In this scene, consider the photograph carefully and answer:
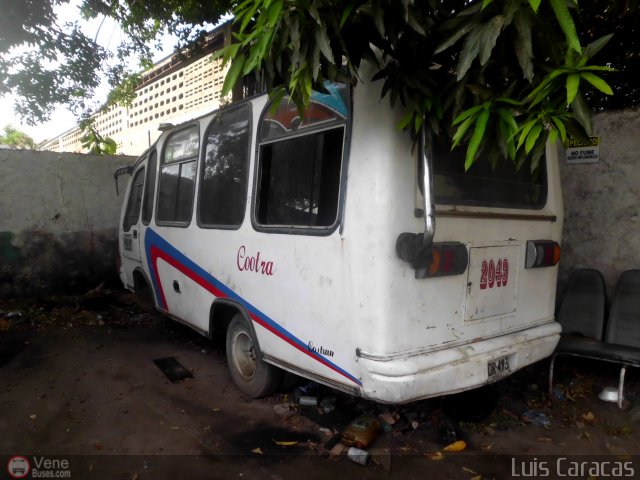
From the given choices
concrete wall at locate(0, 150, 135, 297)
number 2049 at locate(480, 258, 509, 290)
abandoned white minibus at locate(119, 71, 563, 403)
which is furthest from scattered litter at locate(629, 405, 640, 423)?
concrete wall at locate(0, 150, 135, 297)

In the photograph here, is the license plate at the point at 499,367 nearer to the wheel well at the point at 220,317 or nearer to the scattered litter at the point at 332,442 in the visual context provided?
the scattered litter at the point at 332,442

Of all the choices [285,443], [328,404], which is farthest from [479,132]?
[328,404]

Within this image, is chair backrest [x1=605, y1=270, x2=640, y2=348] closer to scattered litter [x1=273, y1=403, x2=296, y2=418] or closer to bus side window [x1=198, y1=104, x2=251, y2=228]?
scattered litter [x1=273, y1=403, x2=296, y2=418]

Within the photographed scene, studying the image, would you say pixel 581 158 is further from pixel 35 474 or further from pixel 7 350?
pixel 7 350

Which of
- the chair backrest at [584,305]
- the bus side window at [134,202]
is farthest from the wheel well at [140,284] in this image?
the chair backrest at [584,305]

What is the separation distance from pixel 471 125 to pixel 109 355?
4.38 metres

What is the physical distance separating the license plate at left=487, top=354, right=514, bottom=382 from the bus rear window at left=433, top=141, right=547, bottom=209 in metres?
0.99

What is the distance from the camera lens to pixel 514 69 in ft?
6.44

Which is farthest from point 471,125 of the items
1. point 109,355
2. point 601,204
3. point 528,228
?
point 109,355

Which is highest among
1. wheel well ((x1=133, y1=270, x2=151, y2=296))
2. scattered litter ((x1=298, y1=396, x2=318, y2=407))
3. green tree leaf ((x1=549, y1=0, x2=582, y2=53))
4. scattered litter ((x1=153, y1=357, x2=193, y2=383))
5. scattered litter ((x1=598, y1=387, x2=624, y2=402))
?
green tree leaf ((x1=549, y1=0, x2=582, y2=53))

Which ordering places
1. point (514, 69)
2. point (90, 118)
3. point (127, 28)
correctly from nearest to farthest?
1. point (514, 69)
2. point (127, 28)
3. point (90, 118)

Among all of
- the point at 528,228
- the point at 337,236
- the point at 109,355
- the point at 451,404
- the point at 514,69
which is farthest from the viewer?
the point at 109,355

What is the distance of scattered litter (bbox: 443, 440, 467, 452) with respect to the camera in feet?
9.76

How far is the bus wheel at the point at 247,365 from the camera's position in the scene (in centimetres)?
349
